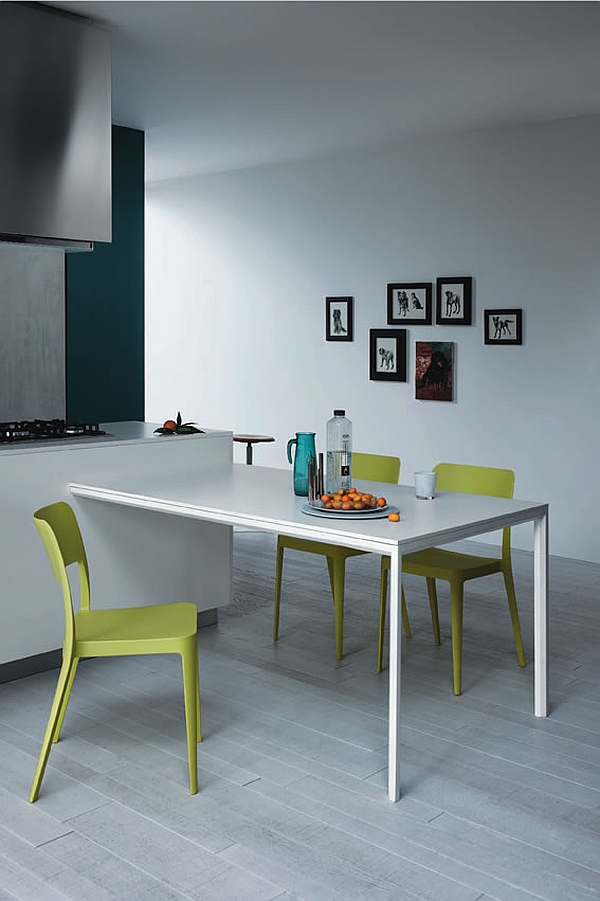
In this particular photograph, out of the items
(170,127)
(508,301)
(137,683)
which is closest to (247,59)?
(170,127)

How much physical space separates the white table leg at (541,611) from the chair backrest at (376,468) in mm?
1031


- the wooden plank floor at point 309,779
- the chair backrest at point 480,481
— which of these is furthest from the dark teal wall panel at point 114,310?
the chair backrest at point 480,481

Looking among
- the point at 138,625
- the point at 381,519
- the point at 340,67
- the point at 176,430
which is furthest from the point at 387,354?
the point at 138,625

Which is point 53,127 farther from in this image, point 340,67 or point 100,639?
point 100,639

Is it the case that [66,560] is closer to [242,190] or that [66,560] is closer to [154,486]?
[154,486]

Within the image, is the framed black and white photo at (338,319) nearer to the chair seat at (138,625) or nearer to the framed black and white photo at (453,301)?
the framed black and white photo at (453,301)

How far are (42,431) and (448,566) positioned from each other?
5.62 feet

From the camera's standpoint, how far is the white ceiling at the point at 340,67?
379 cm

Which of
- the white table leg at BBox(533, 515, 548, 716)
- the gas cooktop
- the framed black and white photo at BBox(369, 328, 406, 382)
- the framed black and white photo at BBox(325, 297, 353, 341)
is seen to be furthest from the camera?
the framed black and white photo at BBox(325, 297, 353, 341)

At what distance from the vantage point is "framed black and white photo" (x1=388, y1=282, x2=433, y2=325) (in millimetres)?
6340

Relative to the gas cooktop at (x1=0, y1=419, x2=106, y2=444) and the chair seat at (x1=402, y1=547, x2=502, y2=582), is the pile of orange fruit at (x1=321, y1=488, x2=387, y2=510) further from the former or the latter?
the gas cooktop at (x1=0, y1=419, x2=106, y2=444)

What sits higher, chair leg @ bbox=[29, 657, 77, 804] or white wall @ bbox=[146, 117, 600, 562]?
white wall @ bbox=[146, 117, 600, 562]

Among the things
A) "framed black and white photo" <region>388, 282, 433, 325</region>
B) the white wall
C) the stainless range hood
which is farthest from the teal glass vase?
"framed black and white photo" <region>388, 282, 433, 325</region>

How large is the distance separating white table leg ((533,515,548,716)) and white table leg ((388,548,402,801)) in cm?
71
